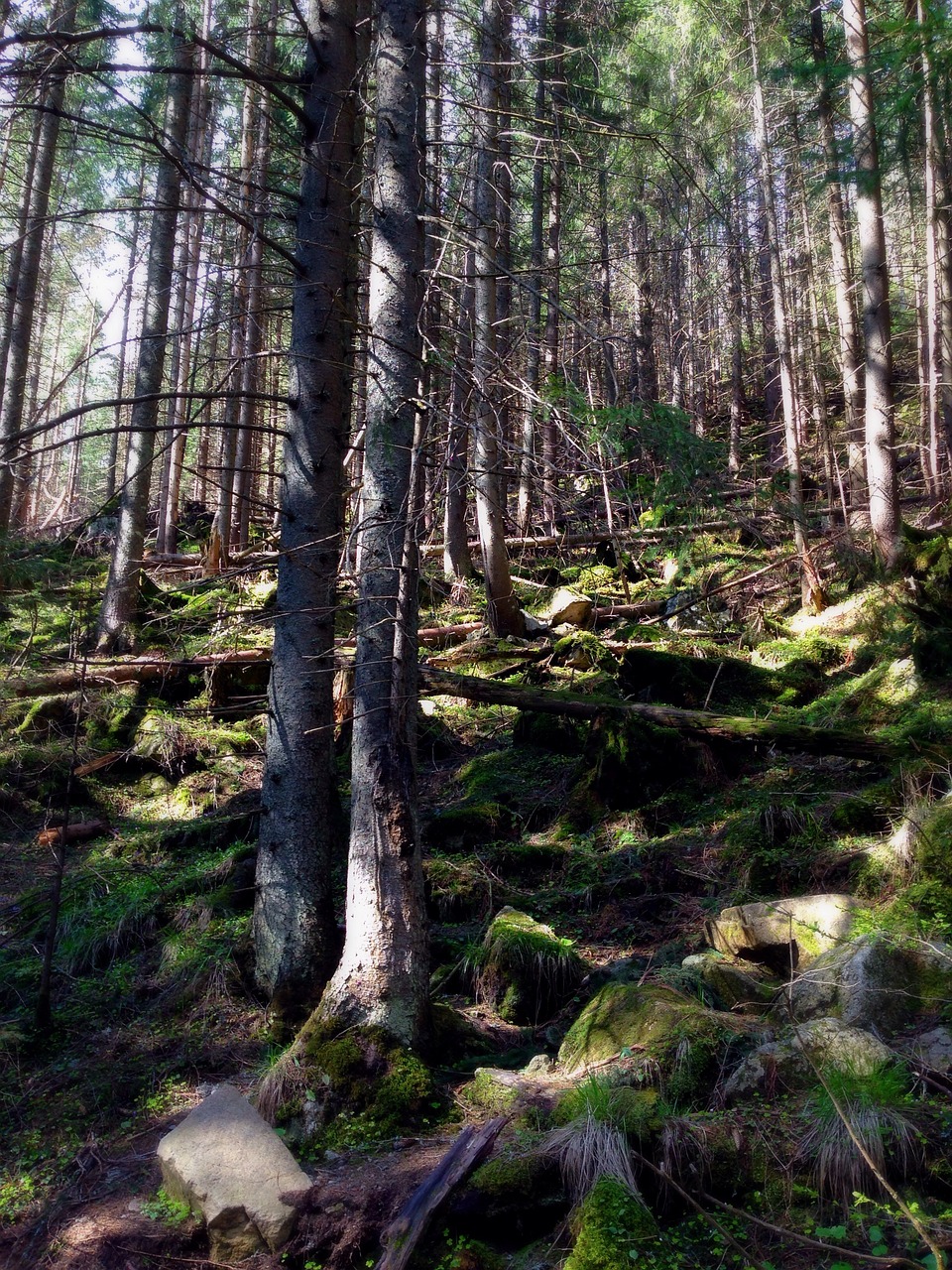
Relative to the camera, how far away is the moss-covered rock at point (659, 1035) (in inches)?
175

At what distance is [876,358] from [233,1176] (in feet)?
40.0

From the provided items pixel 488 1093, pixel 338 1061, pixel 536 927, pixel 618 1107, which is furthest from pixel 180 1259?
pixel 536 927

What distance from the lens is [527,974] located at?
6.14m

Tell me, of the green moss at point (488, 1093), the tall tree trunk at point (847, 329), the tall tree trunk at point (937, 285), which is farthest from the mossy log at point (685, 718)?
the tall tree trunk at point (937, 285)

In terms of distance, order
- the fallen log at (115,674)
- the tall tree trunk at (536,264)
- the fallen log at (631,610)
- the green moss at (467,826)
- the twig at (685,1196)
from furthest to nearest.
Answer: the fallen log at (631,610), the fallen log at (115,674), the green moss at (467,826), the tall tree trunk at (536,264), the twig at (685,1196)

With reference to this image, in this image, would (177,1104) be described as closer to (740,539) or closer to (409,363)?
(409,363)

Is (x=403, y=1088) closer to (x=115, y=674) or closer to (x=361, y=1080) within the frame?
(x=361, y=1080)

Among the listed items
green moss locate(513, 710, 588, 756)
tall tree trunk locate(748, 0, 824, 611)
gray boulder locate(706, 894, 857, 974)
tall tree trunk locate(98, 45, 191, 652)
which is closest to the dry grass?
gray boulder locate(706, 894, 857, 974)

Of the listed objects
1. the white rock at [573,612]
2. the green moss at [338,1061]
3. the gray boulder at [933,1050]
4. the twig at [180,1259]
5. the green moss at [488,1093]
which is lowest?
the twig at [180,1259]

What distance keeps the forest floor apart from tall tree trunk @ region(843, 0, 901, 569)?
1.62ft

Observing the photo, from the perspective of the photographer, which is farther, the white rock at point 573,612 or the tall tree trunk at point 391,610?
the white rock at point 573,612

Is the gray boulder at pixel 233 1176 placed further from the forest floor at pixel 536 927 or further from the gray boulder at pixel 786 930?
the gray boulder at pixel 786 930

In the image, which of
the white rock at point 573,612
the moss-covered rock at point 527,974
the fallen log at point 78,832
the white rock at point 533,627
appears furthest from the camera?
the white rock at point 573,612

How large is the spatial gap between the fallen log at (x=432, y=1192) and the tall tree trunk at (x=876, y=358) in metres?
9.49
